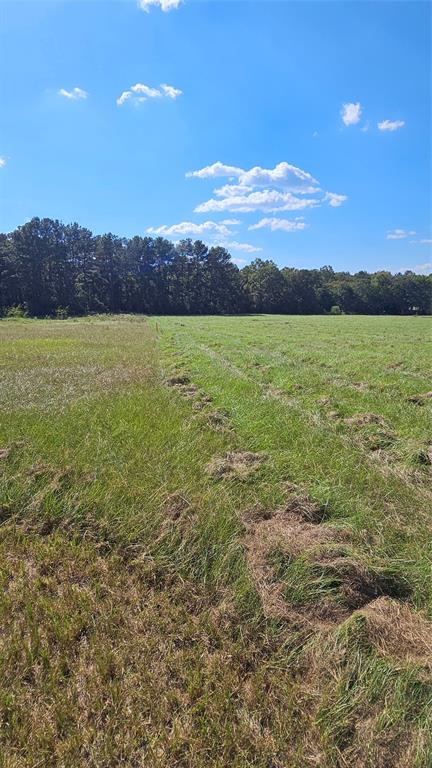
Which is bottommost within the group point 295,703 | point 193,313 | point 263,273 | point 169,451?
point 295,703

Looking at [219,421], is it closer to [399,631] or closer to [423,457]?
[423,457]

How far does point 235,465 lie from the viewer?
16.4 feet

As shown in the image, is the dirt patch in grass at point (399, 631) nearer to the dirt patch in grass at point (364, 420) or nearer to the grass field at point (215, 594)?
the grass field at point (215, 594)

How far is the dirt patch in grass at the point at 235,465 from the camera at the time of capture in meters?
4.76

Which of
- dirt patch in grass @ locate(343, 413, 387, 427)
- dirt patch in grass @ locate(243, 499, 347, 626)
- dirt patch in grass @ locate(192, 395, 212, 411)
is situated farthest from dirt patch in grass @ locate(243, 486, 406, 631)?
dirt patch in grass @ locate(192, 395, 212, 411)

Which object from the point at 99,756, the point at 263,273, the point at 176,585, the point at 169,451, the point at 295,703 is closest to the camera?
the point at 99,756

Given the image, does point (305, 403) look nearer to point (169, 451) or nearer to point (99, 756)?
point (169, 451)

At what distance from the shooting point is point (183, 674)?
228 centimetres

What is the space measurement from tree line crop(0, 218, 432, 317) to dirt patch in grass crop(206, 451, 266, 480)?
59301 millimetres

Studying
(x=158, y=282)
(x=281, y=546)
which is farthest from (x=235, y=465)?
(x=158, y=282)

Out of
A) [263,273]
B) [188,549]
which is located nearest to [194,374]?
[188,549]

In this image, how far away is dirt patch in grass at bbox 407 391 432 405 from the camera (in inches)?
313

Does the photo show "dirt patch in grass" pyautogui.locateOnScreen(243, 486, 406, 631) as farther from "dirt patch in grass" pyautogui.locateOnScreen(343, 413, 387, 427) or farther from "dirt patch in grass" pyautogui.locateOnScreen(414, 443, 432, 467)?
"dirt patch in grass" pyautogui.locateOnScreen(343, 413, 387, 427)

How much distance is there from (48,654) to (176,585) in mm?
1015
